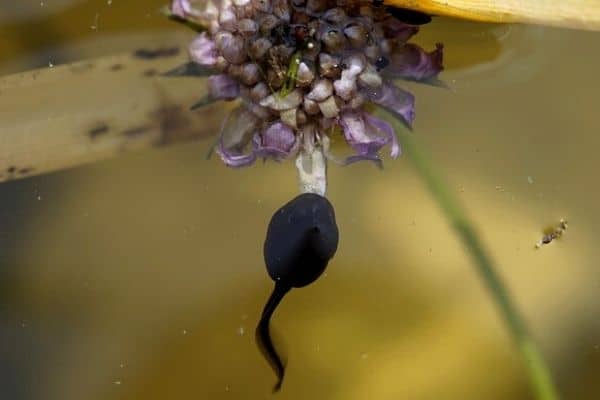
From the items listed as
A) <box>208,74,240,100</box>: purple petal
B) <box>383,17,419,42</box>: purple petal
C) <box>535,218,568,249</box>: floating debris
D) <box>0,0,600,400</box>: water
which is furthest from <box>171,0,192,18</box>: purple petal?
<box>535,218,568,249</box>: floating debris

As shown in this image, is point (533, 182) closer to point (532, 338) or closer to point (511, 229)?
point (511, 229)

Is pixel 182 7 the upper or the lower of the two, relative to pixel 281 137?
upper

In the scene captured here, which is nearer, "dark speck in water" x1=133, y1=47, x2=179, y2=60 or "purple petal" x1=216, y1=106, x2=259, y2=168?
"purple petal" x1=216, y1=106, x2=259, y2=168

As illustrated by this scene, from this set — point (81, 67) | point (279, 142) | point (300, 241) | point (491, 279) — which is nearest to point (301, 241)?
point (300, 241)

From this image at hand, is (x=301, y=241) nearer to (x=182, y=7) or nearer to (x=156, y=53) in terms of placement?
(x=182, y=7)

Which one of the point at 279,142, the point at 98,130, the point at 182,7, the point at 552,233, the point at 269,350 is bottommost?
the point at 269,350

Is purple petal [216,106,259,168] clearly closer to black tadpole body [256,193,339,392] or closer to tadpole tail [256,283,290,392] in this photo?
black tadpole body [256,193,339,392]
